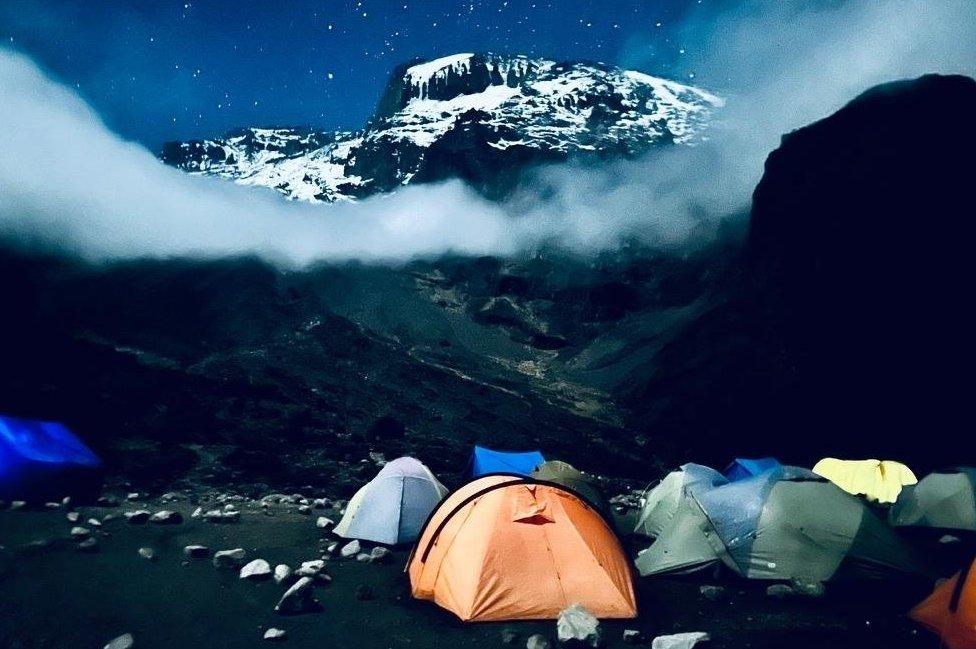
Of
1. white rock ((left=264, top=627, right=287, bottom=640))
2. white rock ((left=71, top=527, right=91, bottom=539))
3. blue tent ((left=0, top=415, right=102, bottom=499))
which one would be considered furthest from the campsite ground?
blue tent ((left=0, top=415, right=102, bottom=499))

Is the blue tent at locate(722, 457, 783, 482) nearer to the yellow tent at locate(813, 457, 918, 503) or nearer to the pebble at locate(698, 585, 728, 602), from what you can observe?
the yellow tent at locate(813, 457, 918, 503)

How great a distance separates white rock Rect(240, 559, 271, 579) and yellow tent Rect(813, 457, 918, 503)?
16132 mm

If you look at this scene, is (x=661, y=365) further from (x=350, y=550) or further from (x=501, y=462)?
(x=350, y=550)

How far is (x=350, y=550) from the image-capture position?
420 inches

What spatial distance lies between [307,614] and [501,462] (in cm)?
1093

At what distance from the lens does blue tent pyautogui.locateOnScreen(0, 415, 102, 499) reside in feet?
40.7

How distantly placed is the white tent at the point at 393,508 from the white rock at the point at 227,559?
2.30 m

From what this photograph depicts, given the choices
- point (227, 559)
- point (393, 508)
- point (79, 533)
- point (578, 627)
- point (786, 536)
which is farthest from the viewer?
point (393, 508)

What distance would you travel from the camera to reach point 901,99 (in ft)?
112

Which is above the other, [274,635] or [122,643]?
[122,643]

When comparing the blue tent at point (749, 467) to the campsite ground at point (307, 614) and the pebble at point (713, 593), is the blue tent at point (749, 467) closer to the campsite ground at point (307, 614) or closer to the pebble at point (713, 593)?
the campsite ground at point (307, 614)

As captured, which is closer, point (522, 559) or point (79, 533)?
point (522, 559)

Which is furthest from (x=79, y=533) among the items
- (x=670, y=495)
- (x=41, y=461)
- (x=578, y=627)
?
(x=670, y=495)

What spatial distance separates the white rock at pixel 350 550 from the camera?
418 inches
